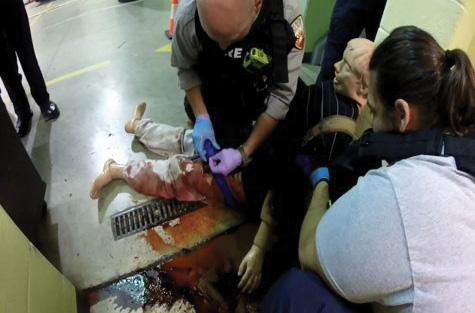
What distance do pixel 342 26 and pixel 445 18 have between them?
0.80 m

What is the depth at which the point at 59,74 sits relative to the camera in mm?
2652

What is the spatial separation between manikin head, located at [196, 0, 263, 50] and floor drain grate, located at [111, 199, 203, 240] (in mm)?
881

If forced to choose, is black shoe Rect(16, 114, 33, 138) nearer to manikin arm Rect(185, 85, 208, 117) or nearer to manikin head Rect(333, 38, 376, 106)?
manikin arm Rect(185, 85, 208, 117)

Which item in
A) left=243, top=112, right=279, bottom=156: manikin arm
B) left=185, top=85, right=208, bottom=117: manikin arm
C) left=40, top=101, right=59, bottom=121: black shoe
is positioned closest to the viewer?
left=243, top=112, right=279, bottom=156: manikin arm

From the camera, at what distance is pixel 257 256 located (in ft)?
4.68

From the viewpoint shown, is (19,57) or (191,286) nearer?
(191,286)

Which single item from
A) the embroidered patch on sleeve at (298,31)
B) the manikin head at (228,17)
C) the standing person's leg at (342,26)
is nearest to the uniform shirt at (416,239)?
the manikin head at (228,17)

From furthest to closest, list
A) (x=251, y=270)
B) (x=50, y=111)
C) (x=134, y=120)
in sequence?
(x=50, y=111), (x=134, y=120), (x=251, y=270)

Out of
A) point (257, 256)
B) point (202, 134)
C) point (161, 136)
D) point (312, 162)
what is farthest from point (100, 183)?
point (312, 162)

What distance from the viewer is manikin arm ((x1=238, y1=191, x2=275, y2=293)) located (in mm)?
1415

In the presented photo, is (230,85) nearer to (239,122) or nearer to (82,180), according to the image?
(239,122)

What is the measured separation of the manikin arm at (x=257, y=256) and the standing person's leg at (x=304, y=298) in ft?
1.46

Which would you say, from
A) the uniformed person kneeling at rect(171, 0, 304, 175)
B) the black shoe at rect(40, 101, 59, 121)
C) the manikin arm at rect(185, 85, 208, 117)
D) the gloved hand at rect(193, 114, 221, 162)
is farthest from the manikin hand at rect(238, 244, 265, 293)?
the black shoe at rect(40, 101, 59, 121)

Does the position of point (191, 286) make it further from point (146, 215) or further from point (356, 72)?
point (356, 72)
